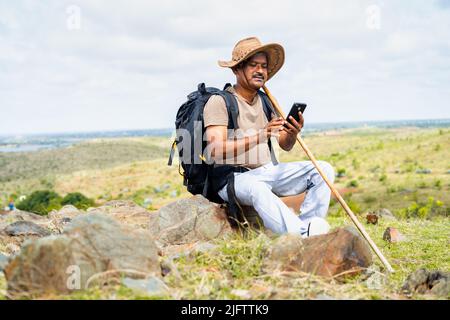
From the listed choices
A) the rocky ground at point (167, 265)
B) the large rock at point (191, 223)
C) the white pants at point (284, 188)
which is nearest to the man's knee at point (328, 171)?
the white pants at point (284, 188)

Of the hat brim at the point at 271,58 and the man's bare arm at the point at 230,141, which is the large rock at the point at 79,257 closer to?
the man's bare arm at the point at 230,141

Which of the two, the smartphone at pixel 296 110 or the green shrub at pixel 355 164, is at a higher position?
the smartphone at pixel 296 110

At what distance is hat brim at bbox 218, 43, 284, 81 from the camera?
5.96 meters

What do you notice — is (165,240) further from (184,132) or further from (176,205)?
(184,132)

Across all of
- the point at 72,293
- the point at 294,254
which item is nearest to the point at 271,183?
the point at 294,254

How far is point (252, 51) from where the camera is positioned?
233 inches

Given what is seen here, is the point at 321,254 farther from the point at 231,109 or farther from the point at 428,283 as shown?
the point at 231,109

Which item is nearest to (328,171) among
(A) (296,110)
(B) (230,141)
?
(A) (296,110)

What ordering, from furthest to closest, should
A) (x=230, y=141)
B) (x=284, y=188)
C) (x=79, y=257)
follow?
(x=284, y=188)
(x=230, y=141)
(x=79, y=257)

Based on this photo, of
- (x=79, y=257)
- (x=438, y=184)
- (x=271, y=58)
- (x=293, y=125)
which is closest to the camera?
(x=79, y=257)

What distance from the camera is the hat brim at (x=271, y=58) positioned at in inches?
235

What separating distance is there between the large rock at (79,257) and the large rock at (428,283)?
2.10 m

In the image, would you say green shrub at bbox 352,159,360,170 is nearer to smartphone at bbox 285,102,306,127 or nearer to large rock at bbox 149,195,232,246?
large rock at bbox 149,195,232,246

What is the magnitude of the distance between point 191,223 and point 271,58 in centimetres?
198
